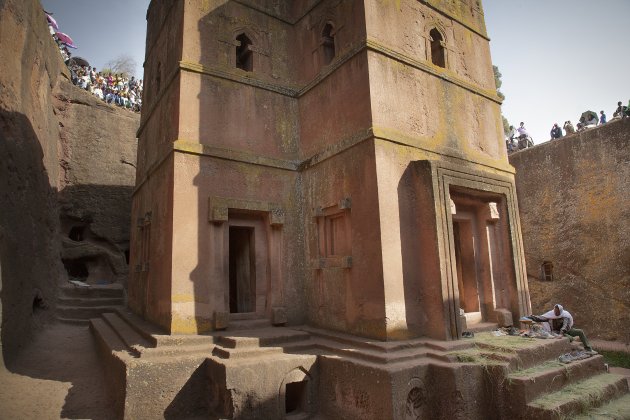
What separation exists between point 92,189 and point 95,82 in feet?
25.0

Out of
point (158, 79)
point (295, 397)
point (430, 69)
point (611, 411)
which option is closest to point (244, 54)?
point (158, 79)

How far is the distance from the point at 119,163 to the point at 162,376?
1283 cm

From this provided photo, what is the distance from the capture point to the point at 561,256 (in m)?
12.9

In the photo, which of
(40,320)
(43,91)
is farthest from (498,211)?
(43,91)

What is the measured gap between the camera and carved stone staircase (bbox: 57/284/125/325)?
11.0 m

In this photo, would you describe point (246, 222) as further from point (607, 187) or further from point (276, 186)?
point (607, 187)

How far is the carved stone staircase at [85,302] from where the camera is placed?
11000 millimetres

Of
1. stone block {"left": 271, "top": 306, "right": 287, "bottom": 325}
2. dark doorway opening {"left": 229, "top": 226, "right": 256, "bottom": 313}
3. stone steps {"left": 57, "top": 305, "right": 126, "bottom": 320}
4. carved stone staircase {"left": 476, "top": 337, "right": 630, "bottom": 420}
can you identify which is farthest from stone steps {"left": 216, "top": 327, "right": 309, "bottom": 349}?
stone steps {"left": 57, "top": 305, "right": 126, "bottom": 320}

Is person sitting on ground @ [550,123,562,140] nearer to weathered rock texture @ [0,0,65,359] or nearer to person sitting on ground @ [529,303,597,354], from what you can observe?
person sitting on ground @ [529,303,597,354]

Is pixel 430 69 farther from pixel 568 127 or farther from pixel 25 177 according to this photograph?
pixel 568 127

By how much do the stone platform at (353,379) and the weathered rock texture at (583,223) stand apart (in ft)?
21.7

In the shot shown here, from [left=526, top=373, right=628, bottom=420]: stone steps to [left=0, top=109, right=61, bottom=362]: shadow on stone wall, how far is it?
8.04m

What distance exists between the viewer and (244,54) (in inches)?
348

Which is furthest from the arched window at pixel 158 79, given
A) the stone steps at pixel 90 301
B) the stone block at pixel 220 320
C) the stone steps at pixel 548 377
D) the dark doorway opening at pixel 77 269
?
the stone steps at pixel 548 377
